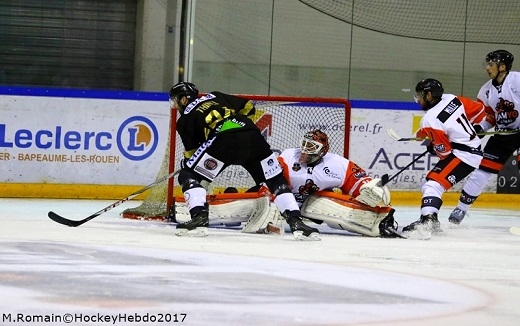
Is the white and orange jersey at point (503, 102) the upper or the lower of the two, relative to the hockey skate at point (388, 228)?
upper

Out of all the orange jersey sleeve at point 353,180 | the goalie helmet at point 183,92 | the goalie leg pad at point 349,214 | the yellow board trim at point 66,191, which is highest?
the goalie helmet at point 183,92

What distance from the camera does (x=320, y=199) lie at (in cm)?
669

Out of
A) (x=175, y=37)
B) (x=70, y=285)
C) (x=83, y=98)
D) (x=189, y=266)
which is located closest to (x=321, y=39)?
(x=175, y=37)

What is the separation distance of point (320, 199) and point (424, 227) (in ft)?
2.16

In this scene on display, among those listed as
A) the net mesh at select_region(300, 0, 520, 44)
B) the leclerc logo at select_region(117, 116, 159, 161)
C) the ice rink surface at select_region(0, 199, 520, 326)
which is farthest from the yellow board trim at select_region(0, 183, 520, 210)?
the net mesh at select_region(300, 0, 520, 44)

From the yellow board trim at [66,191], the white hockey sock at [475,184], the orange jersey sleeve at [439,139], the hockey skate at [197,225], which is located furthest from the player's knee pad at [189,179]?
the yellow board trim at [66,191]

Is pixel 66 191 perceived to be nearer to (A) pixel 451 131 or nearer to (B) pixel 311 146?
(B) pixel 311 146

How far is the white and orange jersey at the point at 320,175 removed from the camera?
6.79 m

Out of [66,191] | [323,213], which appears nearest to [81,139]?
[66,191]

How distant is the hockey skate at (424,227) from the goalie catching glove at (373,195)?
1.04 ft

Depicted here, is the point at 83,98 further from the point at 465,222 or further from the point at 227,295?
the point at 227,295

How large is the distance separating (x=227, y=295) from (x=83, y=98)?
531 centimetres

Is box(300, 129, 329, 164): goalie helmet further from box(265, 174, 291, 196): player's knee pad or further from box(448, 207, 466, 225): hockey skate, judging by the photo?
box(448, 207, 466, 225): hockey skate

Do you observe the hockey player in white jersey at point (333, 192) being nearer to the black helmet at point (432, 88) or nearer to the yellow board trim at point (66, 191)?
the black helmet at point (432, 88)
